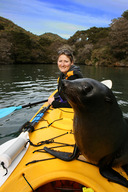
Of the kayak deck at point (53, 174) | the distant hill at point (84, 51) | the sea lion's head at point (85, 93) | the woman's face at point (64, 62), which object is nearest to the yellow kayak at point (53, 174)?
the kayak deck at point (53, 174)

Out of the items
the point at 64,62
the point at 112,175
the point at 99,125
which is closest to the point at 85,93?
the point at 99,125

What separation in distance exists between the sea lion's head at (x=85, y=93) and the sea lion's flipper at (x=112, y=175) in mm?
722

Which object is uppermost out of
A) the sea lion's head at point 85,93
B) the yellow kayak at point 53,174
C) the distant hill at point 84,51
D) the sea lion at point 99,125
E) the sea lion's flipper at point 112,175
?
the distant hill at point 84,51

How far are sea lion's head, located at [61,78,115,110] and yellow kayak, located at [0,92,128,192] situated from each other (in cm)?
75

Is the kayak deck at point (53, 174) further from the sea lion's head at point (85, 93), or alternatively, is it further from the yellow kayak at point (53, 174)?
the sea lion's head at point (85, 93)

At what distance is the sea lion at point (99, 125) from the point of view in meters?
1.04

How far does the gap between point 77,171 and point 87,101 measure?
82cm

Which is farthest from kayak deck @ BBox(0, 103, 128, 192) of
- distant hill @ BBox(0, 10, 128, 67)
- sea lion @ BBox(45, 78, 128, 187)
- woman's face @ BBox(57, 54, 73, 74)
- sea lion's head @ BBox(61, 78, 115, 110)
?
distant hill @ BBox(0, 10, 128, 67)

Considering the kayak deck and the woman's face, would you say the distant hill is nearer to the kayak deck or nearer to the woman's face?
the woman's face

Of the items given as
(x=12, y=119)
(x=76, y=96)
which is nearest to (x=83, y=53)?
(x=12, y=119)

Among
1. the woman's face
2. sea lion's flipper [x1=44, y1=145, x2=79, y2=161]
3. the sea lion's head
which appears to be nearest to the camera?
the sea lion's head

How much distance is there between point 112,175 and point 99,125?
580 millimetres

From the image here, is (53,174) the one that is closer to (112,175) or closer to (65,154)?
(65,154)

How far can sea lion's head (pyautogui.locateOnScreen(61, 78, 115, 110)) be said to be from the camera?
102 centimetres
